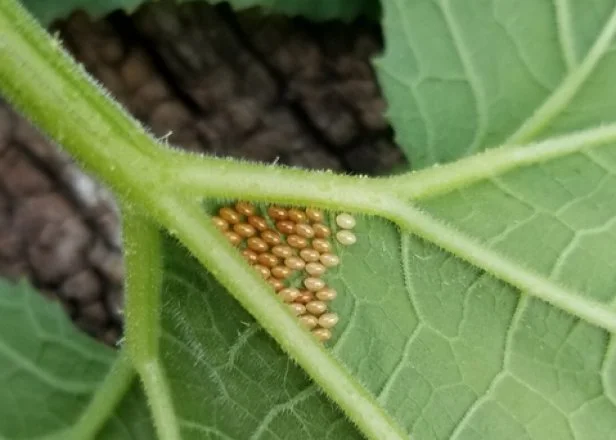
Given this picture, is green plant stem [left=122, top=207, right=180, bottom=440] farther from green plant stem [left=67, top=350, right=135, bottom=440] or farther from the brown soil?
the brown soil

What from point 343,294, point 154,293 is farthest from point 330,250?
point 154,293

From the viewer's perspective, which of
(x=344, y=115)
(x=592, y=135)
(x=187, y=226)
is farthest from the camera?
(x=344, y=115)

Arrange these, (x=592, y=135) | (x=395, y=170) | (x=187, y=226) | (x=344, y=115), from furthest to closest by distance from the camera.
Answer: (x=344, y=115), (x=395, y=170), (x=592, y=135), (x=187, y=226)

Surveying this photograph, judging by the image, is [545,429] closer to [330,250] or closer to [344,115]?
[330,250]

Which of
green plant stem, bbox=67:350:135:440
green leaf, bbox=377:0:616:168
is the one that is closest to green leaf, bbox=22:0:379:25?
green leaf, bbox=377:0:616:168

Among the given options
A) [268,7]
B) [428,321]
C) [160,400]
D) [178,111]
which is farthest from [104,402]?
[268,7]
